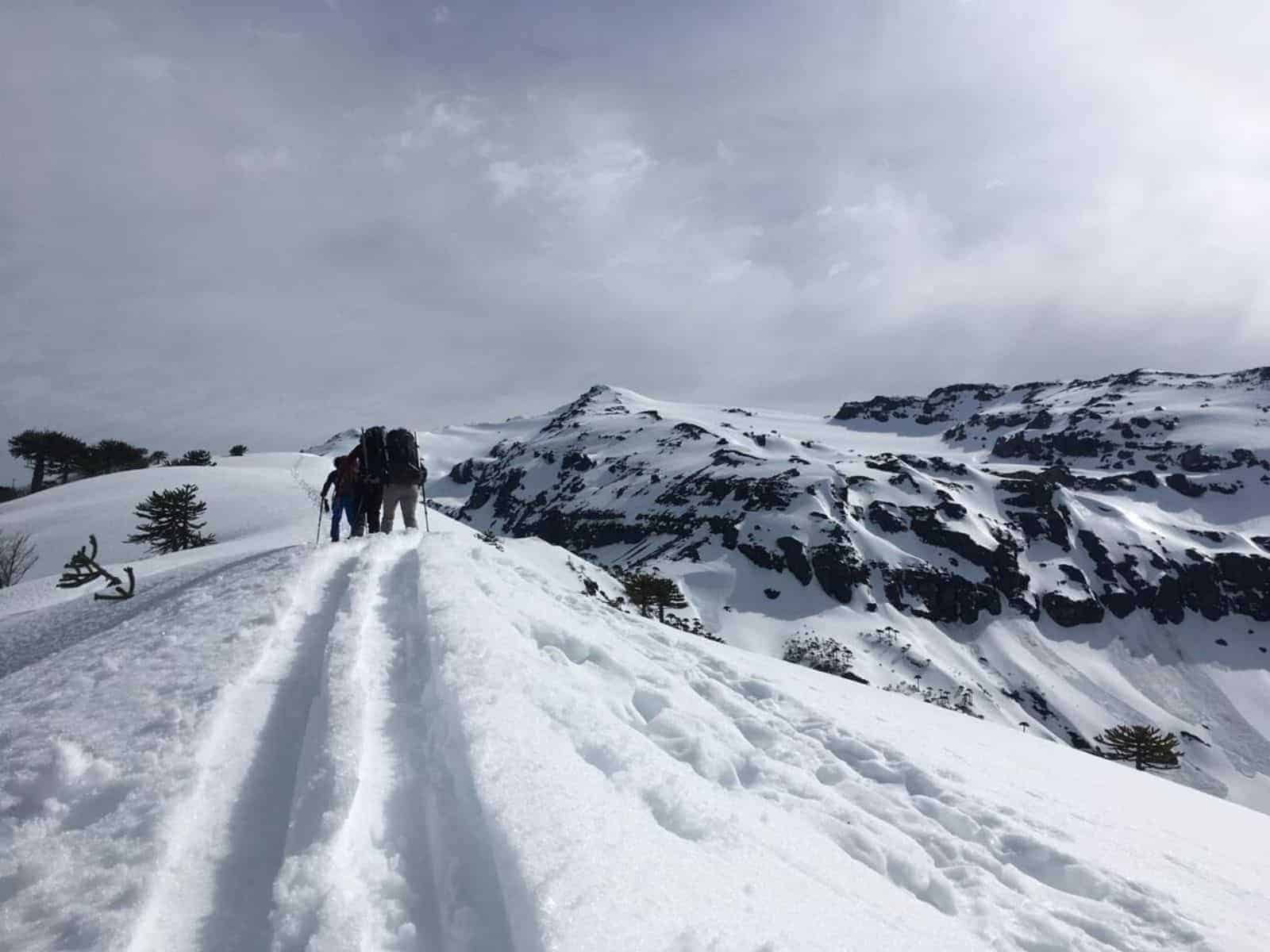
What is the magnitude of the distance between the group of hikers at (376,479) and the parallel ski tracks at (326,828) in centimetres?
889

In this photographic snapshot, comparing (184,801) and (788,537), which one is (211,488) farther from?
(788,537)

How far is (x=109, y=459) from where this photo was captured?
4850cm

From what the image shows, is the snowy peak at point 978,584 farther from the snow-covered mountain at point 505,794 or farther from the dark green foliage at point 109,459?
the snow-covered mountain at point 505,794

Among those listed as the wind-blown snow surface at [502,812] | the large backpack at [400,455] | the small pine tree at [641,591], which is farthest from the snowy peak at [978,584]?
the wind-blown snow surface at [502,812]

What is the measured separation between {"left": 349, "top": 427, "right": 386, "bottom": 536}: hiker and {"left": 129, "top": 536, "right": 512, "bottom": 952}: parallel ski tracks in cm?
893

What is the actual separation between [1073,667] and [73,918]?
154m

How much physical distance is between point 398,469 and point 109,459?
48.6 meters

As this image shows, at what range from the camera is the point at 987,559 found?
13562cm

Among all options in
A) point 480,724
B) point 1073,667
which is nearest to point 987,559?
point 1073,667

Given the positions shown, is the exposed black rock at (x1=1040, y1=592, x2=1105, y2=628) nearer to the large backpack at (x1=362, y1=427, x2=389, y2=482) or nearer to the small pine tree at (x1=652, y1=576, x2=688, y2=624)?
the small pine tree at (x1=652, y1=576, x2=688, y2=624)

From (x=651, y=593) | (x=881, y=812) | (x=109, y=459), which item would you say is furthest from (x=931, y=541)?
(x=881, y=812)

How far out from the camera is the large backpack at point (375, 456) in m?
14.0

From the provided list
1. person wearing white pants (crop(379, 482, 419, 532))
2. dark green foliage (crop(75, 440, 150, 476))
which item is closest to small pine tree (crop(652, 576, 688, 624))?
person wearing white pants (crop(379, 482, 419, 532))

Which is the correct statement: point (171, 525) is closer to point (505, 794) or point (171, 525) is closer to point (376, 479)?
point (376, 479)
